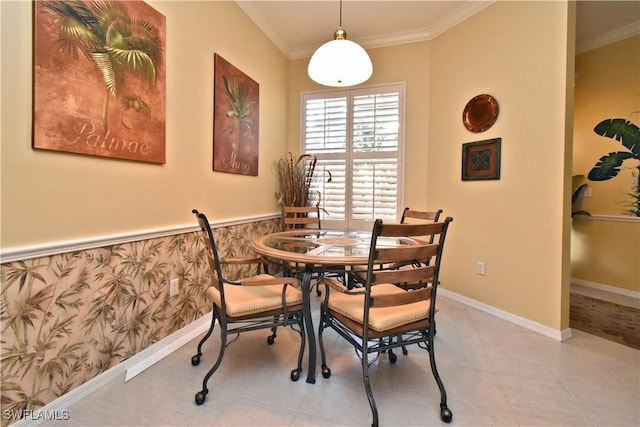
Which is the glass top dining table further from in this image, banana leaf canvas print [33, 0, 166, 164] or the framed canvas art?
the framed canvas art

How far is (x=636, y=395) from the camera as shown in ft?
5.04

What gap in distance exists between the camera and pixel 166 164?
1.90 m

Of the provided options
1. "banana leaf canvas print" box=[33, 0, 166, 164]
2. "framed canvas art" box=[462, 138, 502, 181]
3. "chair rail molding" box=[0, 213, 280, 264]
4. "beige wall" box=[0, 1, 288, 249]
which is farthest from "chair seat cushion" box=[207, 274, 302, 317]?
"framed canvas art" box=[462, 138, 502, 181]

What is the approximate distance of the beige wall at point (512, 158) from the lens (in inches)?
85.4

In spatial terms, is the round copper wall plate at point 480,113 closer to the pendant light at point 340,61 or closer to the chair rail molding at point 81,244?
the pendant light at point 340,61

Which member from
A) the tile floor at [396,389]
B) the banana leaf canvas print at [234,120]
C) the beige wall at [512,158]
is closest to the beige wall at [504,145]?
the beige wall at [512,158]

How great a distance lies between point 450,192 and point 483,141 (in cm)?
59

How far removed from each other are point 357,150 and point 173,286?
2.50 m

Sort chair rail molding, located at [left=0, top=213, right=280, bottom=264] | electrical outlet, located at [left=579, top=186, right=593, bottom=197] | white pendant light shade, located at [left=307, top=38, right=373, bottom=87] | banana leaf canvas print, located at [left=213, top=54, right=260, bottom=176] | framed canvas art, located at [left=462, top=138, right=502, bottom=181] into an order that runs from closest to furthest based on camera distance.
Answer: chair rail molding, located at [left=0, top=213, right=280, bottom=264], white pendant light shade, located at [left=307, top=38, right=373, bottom=87], banana leaf canvas print, located at [left=213, top=54, right=260, bottom=176], framed canvas art, located at [left=462, top=138, right=502, bottom=181], electrical outlet, located at [left=579, top=186, right=593, bottom=197]

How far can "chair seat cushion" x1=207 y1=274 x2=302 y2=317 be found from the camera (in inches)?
60.2

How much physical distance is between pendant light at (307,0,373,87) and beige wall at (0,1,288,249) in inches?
36.4

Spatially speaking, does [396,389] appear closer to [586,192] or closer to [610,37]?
[586,192]

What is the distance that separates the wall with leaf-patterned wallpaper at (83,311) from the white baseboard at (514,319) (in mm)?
2567

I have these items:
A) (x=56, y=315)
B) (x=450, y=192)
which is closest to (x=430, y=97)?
(x=450, y=192)
